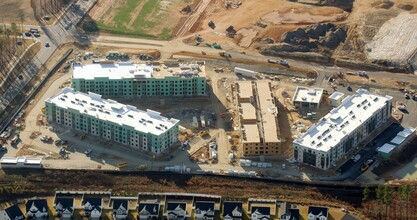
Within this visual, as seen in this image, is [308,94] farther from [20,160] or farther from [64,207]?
[64,207]

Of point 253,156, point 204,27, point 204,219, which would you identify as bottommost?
point 204,219

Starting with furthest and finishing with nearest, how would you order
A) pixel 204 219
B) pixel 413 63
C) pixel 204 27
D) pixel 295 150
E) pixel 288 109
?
pixel 204 27
pixel 413 63
pixel 288 109
pixel 295 150
pixel 204 219

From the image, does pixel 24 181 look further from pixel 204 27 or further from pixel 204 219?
pixel 204 27

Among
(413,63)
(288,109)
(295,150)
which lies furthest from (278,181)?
(413,63)

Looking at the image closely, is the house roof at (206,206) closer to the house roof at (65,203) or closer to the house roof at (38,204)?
the house roof at (65,203)

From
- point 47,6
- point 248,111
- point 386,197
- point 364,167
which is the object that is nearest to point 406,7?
point 248,111

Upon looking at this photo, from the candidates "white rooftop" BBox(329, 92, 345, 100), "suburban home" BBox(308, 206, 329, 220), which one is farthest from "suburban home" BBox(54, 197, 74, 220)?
"white rooftop" BBox(329, 92, 345, 100)
